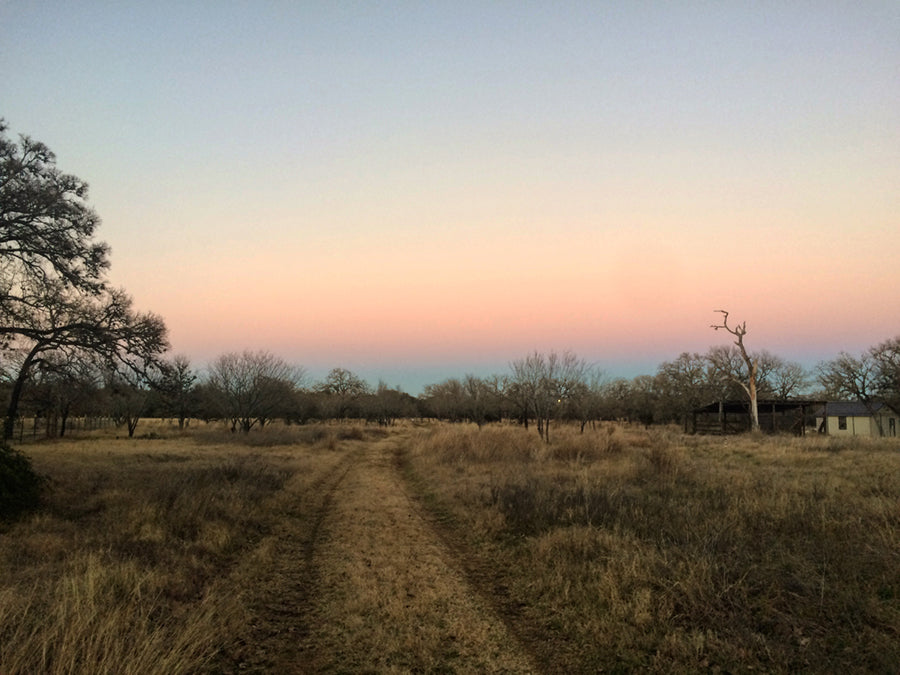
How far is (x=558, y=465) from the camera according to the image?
16.6m

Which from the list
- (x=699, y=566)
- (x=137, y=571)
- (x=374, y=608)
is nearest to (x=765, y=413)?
(x=699, y=566)

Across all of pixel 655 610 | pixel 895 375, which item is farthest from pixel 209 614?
pixel 895 375

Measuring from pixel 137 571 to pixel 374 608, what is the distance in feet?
9.36

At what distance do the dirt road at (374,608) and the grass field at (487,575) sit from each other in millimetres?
40

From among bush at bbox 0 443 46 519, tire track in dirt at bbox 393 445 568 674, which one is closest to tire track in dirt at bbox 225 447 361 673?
tire track in dirt at bbox 393 445 568 674

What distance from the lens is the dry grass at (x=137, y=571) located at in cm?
370

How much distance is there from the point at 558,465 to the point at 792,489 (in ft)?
23.0

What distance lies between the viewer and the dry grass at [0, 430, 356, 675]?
3.70 m

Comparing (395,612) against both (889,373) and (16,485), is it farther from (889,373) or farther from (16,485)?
(889,373)

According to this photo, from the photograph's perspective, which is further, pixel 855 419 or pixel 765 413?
pixel 855 419

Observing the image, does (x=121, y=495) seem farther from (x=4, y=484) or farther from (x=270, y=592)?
(x=270, y=592)

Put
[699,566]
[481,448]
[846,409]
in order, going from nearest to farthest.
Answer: [699,566] < [481,448] < [846,409]

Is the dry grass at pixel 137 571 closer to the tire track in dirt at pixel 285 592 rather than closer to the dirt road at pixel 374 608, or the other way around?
the tire track in dirt at pixel 285 592

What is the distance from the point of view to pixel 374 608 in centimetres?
562
